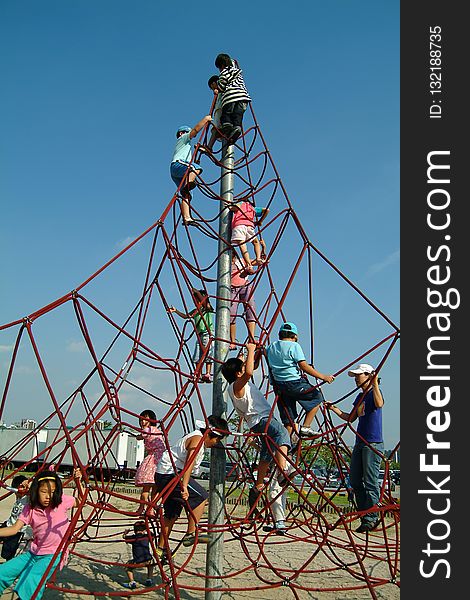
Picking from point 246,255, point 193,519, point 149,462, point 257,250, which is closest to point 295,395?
Answer: point 193,519

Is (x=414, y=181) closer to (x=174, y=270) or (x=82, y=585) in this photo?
(x=174, y=270)

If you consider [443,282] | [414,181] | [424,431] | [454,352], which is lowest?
[424,431]

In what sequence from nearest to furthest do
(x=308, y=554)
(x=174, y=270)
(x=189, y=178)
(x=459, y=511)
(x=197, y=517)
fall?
(x=459, y=511) → (x=197, y=517) → (x=174, y=270) → (x=189, y=178) → (x=308, y=554)

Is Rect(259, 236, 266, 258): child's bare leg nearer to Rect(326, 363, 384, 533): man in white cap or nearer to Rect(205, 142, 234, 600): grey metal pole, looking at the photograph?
Rect(205, 142, 234, 600): grey metal pole

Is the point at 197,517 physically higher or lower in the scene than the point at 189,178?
lower

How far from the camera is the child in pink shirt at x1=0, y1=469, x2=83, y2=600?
320 cm

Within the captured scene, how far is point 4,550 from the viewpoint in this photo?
460 cm

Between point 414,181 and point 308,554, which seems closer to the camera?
point 414,181

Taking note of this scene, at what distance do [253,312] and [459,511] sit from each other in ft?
8.86

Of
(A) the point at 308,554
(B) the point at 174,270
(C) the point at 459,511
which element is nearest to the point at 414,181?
(C) the point at 459,511

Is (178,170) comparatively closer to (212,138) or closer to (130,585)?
(212,138)

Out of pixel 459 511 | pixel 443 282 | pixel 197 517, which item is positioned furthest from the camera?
pixel 197 517

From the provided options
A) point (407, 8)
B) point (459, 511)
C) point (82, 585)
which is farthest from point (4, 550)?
point (407, 8)

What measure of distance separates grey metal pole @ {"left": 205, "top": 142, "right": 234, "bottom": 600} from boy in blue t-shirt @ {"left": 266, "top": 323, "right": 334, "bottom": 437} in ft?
A: 1.44
